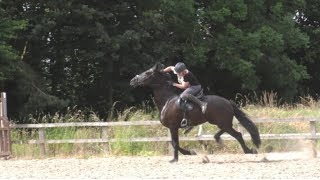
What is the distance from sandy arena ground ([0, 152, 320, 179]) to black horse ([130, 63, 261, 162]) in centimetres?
69

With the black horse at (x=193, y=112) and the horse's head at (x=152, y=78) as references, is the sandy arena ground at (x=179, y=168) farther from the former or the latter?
the horse's head at (x=152, y=78)

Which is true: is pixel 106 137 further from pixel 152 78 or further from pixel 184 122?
pixel 184 122

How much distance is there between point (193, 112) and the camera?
14.3m

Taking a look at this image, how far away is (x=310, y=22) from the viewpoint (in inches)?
1773

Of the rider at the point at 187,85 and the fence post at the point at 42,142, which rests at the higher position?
the rider at the point at 187,85

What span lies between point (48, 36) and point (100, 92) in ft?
13.7

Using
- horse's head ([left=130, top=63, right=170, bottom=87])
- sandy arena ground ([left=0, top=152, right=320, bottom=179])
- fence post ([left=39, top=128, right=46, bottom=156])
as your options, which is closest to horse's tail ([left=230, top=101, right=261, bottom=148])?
sandy arena ground ([left=0, top=152, right=320, bottom=179])

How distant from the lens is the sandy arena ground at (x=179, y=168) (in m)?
11.3

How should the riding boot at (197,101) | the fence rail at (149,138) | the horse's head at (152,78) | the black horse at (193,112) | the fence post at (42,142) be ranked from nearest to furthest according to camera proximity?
the riding boot at (197,101) → the black horse at (193,112) → the horse's head at (152,78) → the fence rail at (149,138) → the fence post at (42,142)

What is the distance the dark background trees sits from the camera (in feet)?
91.7

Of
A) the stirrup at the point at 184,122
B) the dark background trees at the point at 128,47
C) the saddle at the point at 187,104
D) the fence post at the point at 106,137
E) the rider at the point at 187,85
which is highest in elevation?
the dark background trees at the point at 128,47

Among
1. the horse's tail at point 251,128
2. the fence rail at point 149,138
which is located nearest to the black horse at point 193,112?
the horse's tail at point 251,128

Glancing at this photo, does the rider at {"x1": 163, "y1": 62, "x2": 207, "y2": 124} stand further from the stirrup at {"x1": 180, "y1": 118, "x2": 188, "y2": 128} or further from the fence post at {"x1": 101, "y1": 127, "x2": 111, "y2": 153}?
the fence post at {"x1": 101, "y1": 127, "x2": 111, "y2": 153}

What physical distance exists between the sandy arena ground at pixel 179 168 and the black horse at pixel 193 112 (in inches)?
27.3
